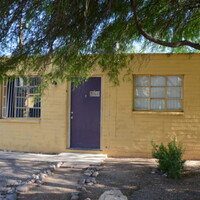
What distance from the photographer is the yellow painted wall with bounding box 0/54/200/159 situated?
819 cm

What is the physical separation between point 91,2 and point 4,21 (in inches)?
64.9

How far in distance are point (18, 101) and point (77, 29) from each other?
4729 mm

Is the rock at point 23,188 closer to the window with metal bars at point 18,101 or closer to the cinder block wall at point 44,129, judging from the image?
the cinder block wall at point 44,129

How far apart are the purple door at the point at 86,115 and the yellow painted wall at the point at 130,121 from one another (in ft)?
0.76

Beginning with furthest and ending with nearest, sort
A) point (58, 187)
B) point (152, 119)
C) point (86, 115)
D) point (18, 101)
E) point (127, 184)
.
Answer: point (18, 101) < point (86, 115) < point (152, 119) < point (127, 184) < point (58, 187)

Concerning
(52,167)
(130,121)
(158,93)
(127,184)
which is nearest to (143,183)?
(127,184)

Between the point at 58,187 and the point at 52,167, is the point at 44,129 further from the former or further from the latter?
the point at 58,187

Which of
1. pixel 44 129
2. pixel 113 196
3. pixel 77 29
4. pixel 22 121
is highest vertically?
pixel 77 29

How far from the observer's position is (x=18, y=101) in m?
9.44

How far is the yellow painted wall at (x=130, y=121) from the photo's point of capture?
8.19m

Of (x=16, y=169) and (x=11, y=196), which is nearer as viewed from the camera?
(x=11, y=196)

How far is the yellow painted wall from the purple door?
0.23 m

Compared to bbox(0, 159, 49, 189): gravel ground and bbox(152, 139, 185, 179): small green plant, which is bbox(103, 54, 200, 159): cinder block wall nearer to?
bbox(152, 139, 185, 179): small green plant

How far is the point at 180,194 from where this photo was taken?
5258 mm
